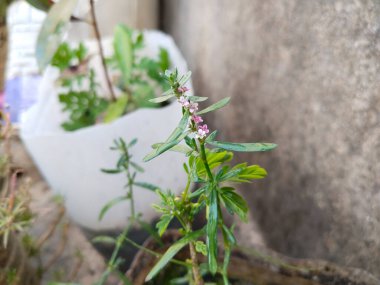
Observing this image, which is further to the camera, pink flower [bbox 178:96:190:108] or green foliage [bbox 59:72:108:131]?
green foliage [bbox 59:72:108:131]

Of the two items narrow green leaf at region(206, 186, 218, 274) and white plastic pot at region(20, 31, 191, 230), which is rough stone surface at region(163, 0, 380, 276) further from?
narrow green leaf at region(206, 186, 218, 274)

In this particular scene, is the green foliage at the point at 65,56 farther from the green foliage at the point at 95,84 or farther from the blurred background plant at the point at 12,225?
the blurred background plant at the point at 12,225

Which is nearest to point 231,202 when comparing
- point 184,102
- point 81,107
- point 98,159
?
point 184,102

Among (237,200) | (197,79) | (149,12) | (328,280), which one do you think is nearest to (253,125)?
(197,79)

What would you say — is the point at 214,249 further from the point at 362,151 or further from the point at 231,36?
the point at 231,36

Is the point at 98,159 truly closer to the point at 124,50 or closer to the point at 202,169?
the point at 124,50

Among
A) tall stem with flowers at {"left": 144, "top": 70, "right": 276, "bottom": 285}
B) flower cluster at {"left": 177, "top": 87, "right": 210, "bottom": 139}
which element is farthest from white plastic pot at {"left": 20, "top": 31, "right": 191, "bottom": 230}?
flower cluster at {"left": 177, "top": 87, "right": 210, "bottom": 139}
